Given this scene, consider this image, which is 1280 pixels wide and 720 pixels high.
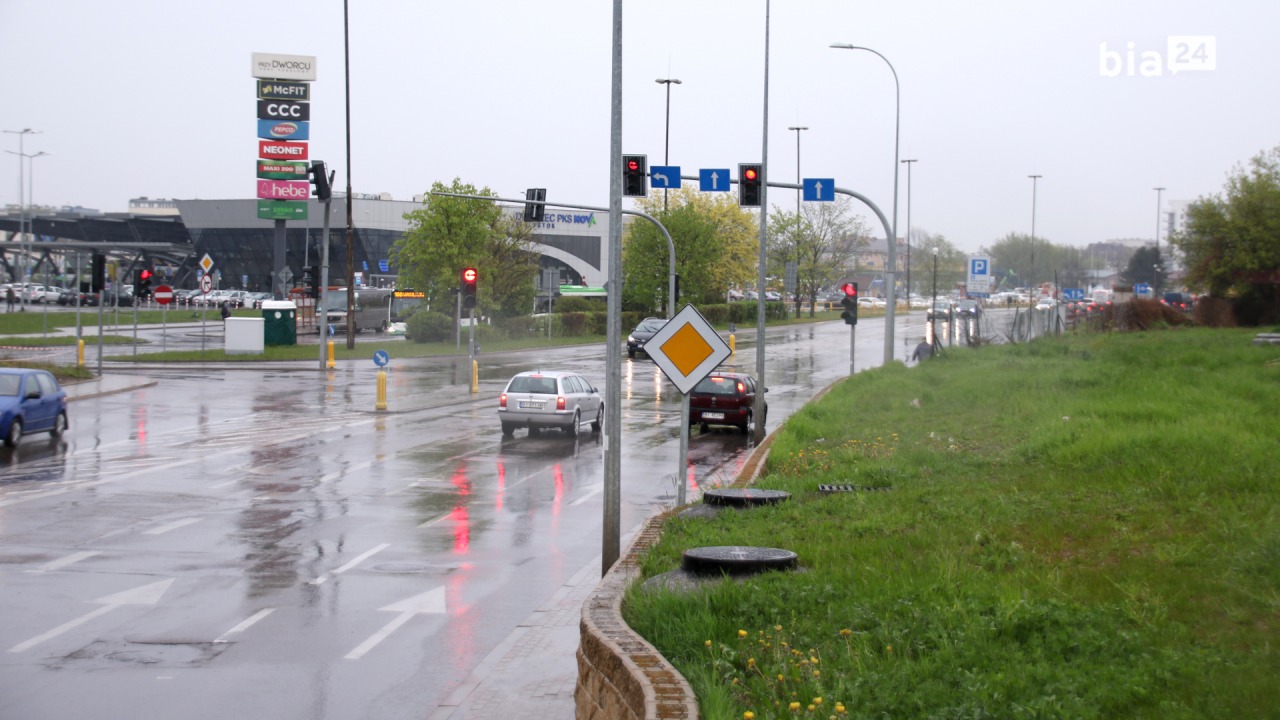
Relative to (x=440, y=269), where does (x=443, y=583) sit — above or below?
below

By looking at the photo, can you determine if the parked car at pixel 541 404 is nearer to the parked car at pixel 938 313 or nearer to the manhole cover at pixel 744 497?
the manhole cover at pixel 744 497

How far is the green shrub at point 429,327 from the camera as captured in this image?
5934cm

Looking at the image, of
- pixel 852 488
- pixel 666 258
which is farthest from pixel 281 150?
pixel 852 488

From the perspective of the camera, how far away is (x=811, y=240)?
9362 cm

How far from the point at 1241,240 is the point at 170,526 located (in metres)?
45.8

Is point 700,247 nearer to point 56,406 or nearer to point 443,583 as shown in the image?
point 56,406

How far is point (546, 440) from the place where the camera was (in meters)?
26.0

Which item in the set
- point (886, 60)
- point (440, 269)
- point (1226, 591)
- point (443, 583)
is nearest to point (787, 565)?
point (1226, 591)

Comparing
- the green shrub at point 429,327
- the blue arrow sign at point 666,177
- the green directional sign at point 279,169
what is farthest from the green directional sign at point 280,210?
the blue arrow sign at point 666,177

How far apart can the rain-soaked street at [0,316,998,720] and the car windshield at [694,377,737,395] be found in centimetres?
115

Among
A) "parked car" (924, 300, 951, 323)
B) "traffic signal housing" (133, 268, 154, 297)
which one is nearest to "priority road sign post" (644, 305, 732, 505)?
"parked car" (924, 300, 951, 323)

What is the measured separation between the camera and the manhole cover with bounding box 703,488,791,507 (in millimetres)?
12562

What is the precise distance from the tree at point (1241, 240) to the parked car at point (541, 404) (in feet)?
111

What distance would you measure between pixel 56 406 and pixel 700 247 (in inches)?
2034
